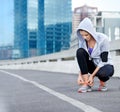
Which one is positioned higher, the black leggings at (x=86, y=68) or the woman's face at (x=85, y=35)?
the woman's face at (x=85, y=35)

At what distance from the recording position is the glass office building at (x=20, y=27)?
550 feet

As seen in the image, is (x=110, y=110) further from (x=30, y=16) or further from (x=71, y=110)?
(x=30, y=16)

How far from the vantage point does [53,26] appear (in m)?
175

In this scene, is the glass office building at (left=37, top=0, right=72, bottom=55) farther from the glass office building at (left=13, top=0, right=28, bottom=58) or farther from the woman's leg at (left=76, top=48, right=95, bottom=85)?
the woman's leg at (left=76, top=48, right=95, bottom=85)

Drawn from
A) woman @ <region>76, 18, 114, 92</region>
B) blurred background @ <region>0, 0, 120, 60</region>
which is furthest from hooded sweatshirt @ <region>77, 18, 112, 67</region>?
blurred background @ <region>0, 0, 120, 60</region>

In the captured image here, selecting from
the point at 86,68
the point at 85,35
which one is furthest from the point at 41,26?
the point at 85,35

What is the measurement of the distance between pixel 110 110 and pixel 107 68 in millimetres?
3340

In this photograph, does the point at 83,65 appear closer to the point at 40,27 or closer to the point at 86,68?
the point at 86,68

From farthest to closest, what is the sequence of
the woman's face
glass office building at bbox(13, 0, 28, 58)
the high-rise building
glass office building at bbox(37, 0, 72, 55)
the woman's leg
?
the high-rise building
glass office building at bbox(37, 0, 72, 55)
glass office building at bbox(13, 0, 28, 58)
the woman's leg
the woman's face

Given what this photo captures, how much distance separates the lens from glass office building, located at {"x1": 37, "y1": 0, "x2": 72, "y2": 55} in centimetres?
16812

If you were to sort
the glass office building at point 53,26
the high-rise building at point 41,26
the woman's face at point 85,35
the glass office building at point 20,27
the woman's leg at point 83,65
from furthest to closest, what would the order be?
the high-rise building at point 41,26 < the glass office building at point 53,26 < the glass office building at point 20,27 < the woman's leg at point 83,65 < the woman's face at point 85,35

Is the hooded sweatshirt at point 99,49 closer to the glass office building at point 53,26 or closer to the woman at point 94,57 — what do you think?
the woman at point 94,57

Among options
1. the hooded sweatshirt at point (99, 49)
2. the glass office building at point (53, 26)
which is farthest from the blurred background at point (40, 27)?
the hooded sweatshirt at point (99, 49)

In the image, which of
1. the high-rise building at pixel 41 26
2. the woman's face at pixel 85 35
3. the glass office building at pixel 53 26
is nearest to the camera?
the woman's face at pixel 85 35
